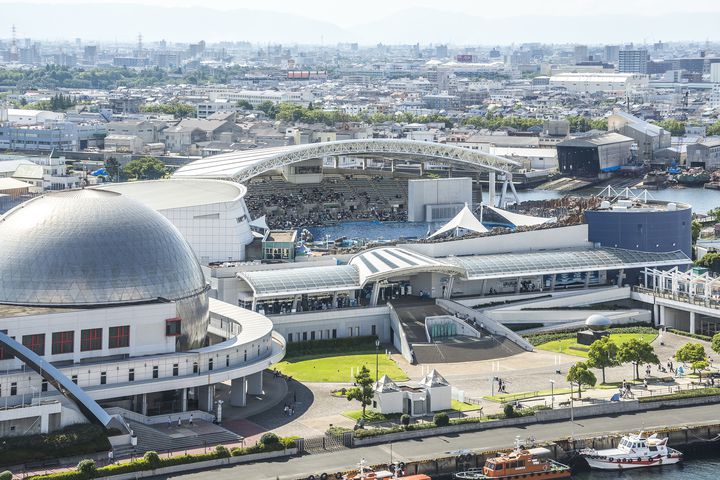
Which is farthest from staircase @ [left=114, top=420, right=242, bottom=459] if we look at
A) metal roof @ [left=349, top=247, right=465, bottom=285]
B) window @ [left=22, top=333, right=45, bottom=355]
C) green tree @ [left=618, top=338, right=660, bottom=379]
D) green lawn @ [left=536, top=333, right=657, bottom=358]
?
green lawn @ [left=536, top=333, right=657, bottom=358]

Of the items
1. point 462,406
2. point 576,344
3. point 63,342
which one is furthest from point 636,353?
point 63,342

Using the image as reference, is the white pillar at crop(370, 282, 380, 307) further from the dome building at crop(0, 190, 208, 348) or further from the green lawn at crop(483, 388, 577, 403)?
the dome building at crop(0, 190, 208, 348)

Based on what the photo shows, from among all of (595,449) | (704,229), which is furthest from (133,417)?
(704,229)

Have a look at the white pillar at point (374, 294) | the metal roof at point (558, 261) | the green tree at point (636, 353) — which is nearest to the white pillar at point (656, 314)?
the metal roof at point (558, 261)

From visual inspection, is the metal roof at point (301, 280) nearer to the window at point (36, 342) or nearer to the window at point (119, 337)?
the window at point (119, 337)

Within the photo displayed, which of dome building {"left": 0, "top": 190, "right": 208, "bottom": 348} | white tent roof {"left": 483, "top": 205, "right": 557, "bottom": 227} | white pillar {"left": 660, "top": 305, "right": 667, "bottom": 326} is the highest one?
dome building {"left": 0, "top": 190, "right": 208, "bottom": 348}
